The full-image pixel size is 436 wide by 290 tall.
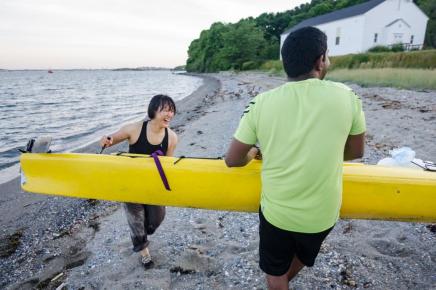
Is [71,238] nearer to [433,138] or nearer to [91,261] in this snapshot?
[91,261]

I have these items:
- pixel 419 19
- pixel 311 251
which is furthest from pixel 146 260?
A: pixel 419 19

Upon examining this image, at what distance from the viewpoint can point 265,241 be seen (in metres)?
1.68

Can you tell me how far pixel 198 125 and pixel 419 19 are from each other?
132ft

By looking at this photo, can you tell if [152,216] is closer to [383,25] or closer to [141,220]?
[141,220]

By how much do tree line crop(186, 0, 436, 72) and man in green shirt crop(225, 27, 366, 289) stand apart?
4875 cm

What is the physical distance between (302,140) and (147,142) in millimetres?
1781

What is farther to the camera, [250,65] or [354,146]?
[250,65]

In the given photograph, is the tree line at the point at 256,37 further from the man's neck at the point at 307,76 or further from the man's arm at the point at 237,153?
the man's arm at the point at 237,153

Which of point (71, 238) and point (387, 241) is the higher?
point (387, 241)

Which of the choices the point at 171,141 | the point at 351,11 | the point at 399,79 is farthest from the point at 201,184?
the point at 351,11

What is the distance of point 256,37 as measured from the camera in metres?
57.7

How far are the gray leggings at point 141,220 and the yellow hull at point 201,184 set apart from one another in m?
0.14

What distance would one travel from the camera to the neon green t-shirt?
1.37 meters

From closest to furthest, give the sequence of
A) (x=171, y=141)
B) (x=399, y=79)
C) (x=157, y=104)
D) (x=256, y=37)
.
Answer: (x=157, y=104) → (x=171, y=141) → (x=399, y=79) → (x=256, y=37)
